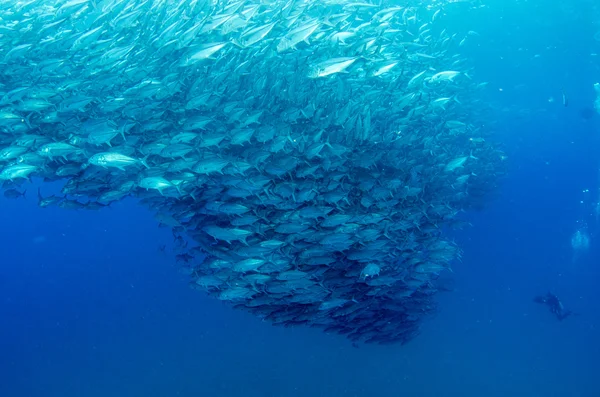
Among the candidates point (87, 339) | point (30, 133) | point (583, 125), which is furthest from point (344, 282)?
point (87, 339)

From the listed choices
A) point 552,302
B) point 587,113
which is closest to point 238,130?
point 552,302

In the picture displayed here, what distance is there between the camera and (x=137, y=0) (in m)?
5.97

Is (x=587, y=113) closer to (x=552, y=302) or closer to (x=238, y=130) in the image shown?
(x=552, y=302)

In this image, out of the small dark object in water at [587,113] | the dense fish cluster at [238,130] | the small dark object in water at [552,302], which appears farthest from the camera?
the small dark object in water at [587,113]

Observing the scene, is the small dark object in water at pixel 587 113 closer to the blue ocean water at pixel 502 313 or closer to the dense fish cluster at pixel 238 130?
the blue ocean water at pixel 502 313

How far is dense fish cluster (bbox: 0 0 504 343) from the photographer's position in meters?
5.49

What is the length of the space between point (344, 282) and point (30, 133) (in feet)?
17.7

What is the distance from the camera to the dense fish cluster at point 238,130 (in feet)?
18.0

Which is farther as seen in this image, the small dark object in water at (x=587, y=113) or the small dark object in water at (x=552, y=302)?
the small dark object in water at (x=587, y=113)

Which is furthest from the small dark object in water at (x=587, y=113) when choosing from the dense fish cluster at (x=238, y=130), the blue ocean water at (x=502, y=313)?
the dense fish cluster at (x=238, y=130)

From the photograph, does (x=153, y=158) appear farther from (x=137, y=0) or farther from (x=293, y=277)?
(x=293, y=277)

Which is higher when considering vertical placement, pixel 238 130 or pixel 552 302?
pixel 238 130

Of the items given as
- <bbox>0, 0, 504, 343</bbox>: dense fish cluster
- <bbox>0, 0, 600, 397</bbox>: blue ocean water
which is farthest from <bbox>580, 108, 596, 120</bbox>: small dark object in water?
<bbox>0, 0, 504, 343</bbox>: dense fish cluster

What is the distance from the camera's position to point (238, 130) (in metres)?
5.56
